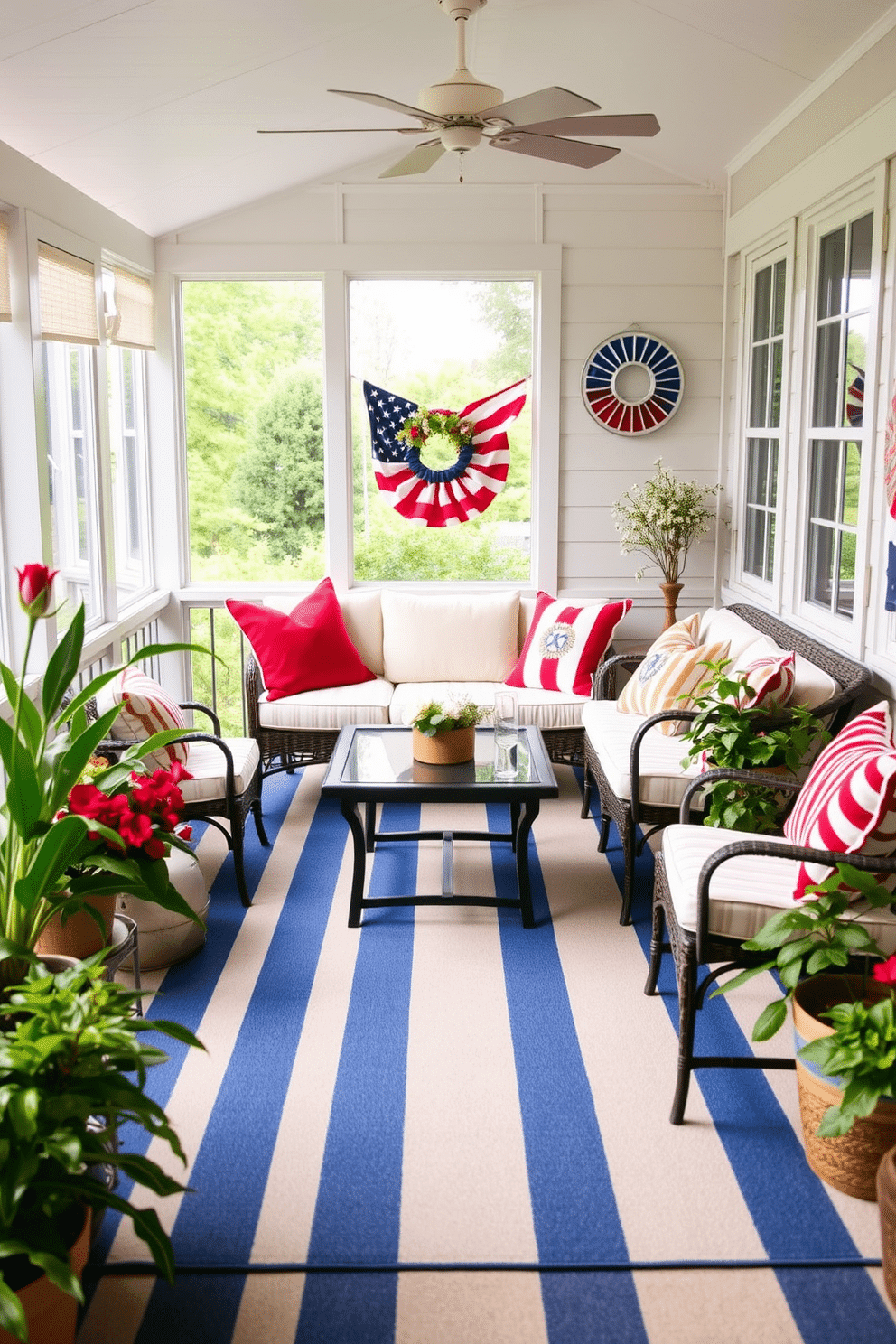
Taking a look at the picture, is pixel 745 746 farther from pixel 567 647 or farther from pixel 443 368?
pixel 443 368

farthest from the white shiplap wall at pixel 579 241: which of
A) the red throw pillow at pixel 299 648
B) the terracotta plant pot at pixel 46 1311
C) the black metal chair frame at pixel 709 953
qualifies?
the terracotta plant pot at pixel 46 1311

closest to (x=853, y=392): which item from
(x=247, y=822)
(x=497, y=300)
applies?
(x=497, y=300)

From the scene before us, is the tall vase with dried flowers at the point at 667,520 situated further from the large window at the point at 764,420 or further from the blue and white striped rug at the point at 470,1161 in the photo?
the blue and white striped rug at the point at 470,1161

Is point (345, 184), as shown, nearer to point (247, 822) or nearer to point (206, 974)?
point (247, 822)

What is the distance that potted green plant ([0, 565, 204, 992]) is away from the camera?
2.38 metres

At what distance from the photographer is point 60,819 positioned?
8.18ft

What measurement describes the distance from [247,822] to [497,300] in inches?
114

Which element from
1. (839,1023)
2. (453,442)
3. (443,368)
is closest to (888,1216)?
(839,1023)

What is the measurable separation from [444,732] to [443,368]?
265cm

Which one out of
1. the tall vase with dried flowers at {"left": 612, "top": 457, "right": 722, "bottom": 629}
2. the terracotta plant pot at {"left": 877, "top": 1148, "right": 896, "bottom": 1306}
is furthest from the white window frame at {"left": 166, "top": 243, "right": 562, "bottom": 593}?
the terracotta plant pot at {"left": 877, "top": 1148, "right": 896, "bottom": 1306}

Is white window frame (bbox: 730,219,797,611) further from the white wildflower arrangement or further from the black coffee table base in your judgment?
the black coffee table base

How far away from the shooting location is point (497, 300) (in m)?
6.08

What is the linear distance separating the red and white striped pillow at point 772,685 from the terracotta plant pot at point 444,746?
3.09 ft

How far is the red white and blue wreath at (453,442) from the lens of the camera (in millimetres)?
6070
